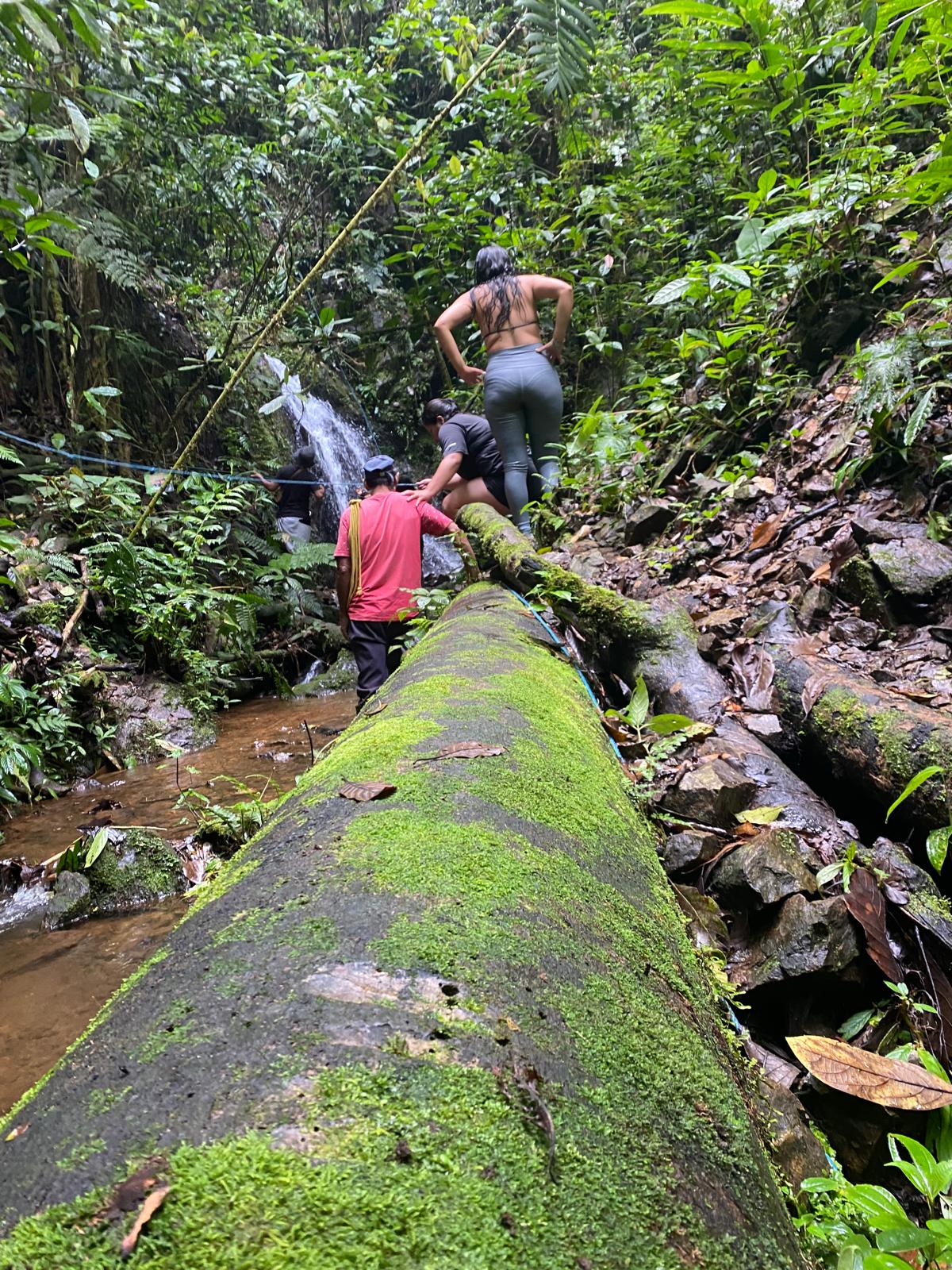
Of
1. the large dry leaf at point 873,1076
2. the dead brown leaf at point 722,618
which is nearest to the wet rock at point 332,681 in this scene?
the dead brown leaf at point 722,618

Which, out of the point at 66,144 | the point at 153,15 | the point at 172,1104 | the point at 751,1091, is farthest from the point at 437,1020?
the point at 153,15

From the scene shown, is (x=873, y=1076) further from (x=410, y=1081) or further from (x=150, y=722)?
(x=150, y=722)

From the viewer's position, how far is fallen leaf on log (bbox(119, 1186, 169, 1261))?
0.42 metres

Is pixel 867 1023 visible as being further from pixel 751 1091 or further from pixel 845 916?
pixel 751 1091

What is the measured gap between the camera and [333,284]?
11781mm

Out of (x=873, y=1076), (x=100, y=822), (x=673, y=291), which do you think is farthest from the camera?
(x=673, y=291)

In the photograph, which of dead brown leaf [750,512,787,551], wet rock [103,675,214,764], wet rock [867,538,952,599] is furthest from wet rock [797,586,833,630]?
wet rock [103,675,214,764]

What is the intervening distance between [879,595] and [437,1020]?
2.81 m

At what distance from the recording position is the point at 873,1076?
1.32 metres

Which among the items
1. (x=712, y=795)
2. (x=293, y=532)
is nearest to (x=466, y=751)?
(x=712, y=795)

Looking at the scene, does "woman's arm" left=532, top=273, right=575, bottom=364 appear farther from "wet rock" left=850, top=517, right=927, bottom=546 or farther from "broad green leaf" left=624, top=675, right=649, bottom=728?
"broad green leaf" left=624, top=675, right=649, bottom=728

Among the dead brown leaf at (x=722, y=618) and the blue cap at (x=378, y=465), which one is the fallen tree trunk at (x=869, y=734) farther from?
the blue cap at (x=378, y=465)

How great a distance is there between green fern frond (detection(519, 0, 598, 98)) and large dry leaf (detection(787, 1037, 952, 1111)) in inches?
123

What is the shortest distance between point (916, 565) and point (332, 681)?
5443 millimetres
